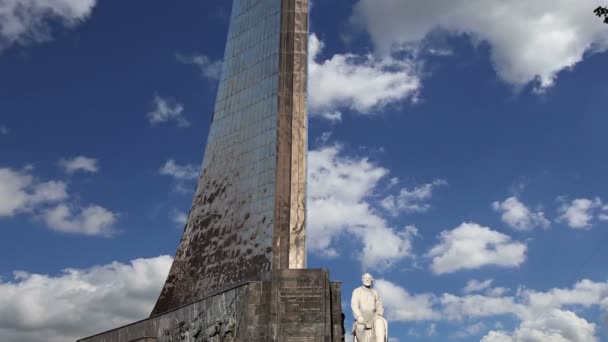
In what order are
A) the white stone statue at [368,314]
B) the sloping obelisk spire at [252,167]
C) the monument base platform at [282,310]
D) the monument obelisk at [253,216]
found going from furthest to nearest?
the sloping obelisk spire at [252,167] < the monument obelisk at [253,216] < the monument base platform at [282,310] < the white stone statue at [368,314]

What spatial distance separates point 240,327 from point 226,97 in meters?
10.2

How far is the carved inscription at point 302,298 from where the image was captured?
21.5 metres

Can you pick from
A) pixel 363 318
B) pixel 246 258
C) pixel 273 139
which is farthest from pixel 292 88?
pixel 363 318

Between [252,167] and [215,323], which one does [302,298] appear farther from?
[252,167]

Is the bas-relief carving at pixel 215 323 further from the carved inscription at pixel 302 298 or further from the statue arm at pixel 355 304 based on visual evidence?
the statue arm at pixel 355 304

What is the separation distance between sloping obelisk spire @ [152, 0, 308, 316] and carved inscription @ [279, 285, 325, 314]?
1397mm

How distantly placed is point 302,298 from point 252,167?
222 inches

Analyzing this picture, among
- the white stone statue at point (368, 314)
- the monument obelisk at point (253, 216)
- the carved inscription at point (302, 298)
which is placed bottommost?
the white stone statue at point (368, 314)

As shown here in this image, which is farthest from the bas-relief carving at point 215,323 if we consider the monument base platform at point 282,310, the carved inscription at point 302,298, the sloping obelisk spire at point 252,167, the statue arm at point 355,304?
the statue arm at point 355,304

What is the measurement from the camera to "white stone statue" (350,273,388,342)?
17.6 metres

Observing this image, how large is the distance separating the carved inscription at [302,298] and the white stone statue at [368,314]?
3.31m

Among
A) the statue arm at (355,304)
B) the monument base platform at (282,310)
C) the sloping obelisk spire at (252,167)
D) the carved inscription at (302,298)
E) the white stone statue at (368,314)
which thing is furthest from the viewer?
the sloping obelisk spire at (252,167)

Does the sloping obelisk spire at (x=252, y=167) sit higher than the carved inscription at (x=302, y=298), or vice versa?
the sloping obelisk spire at (x=252, y=167)

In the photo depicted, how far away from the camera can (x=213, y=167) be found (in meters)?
28.7
